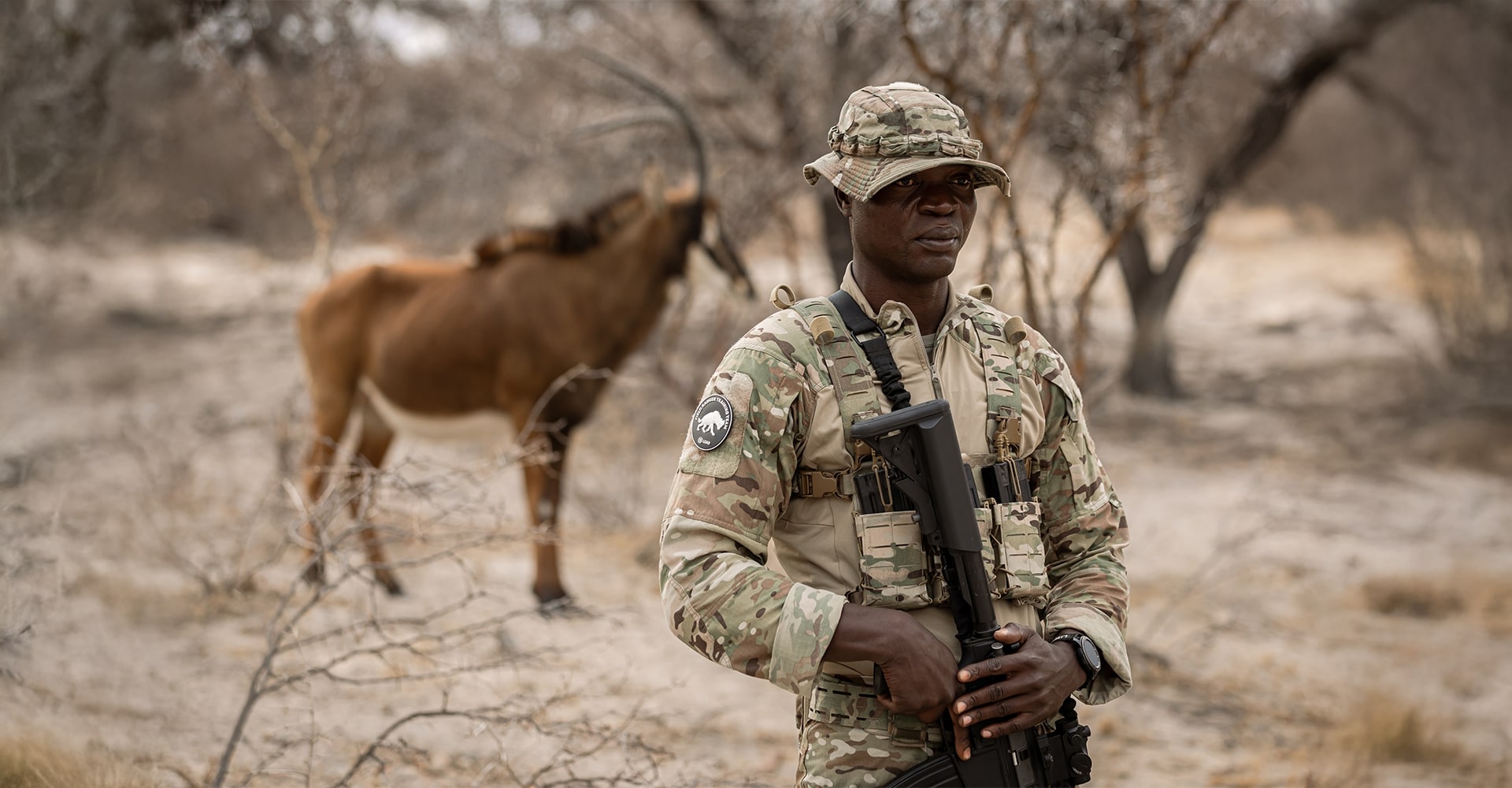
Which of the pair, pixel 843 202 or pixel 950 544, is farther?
pixel 843 202

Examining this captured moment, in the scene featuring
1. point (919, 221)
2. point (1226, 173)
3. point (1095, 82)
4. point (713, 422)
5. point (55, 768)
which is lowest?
point (55, 768)

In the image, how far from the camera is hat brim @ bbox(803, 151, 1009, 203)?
1927 mm

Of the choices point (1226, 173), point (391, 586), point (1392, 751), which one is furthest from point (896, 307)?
point (1226, 173)

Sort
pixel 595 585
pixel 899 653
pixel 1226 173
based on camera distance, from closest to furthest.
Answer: pixel 899 653, pixel 595 585, pixel 1226 173

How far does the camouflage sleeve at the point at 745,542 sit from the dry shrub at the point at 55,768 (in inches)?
88.4

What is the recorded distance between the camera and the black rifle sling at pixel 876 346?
193 cm

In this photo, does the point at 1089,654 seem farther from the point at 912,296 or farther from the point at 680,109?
the point at 680,109

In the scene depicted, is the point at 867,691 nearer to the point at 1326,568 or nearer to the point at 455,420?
the point at 455,420

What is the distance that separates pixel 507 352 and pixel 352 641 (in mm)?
1424

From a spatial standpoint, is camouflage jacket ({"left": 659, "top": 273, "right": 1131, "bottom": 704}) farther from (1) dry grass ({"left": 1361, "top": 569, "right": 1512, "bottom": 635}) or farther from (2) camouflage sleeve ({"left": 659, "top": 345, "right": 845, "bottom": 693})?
(1) dry grass ({"left": 1361, "top": 569, "right": 1512, "bottom": 635})

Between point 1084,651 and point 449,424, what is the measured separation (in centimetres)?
440

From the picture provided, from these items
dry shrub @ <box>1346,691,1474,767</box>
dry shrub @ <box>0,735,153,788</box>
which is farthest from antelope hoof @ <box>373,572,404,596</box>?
dry shrub @ <box>1346,691,1474,767</box>

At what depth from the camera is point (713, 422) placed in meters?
1.89

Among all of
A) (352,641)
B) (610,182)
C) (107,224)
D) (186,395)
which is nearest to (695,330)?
(610,182)
